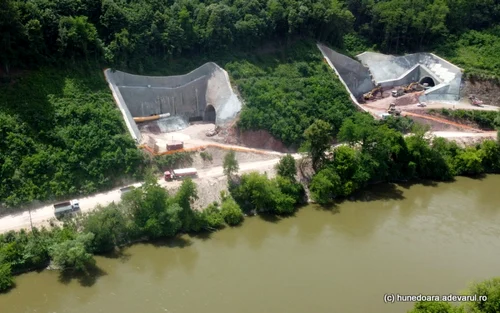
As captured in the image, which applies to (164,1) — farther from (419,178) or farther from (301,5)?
(419,178)

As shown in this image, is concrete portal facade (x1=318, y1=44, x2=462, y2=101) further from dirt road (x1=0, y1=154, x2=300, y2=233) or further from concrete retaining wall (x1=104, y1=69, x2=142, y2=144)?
concrete retaining wall (x1=104, y1=69, x2=142, y2=144)

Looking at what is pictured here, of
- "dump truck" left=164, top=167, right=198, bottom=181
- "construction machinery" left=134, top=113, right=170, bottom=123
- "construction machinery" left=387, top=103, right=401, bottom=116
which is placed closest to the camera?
"dump truck" left=164, top=167, right=198, bottom=181

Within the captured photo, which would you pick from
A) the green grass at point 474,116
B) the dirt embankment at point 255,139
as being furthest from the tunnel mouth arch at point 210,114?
the green grass at point 474,116

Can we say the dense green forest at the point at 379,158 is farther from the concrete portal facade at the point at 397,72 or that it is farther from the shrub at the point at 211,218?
the concrete portal facade at the point at 397,72

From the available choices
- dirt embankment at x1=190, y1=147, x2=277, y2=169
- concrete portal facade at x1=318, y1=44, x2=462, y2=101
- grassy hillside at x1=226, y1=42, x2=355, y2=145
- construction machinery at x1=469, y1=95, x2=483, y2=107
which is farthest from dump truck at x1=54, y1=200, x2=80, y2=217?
construction machinery at x1=469, y1=95, x2=483, y2=107

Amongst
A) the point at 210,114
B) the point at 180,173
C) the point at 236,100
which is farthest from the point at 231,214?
A: the point at 210,114

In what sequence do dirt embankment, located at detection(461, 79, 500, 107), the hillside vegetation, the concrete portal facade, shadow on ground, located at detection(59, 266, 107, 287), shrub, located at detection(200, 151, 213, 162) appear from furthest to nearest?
the concrete portal facade
dirt embankment, located at detection(461, 79, 500, 107)
shrub, located at detection(200, 151, 213, 162)
the hillside vegetation
shadow on ground, located at detection(59, 266, 107, 287)

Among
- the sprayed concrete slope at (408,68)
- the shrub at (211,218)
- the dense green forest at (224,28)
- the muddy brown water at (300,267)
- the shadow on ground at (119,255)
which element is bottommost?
the muddy brown water at (300,267)

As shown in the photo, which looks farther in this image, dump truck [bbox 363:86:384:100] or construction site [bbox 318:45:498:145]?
dump truck [bbox 363:86:384:100]
